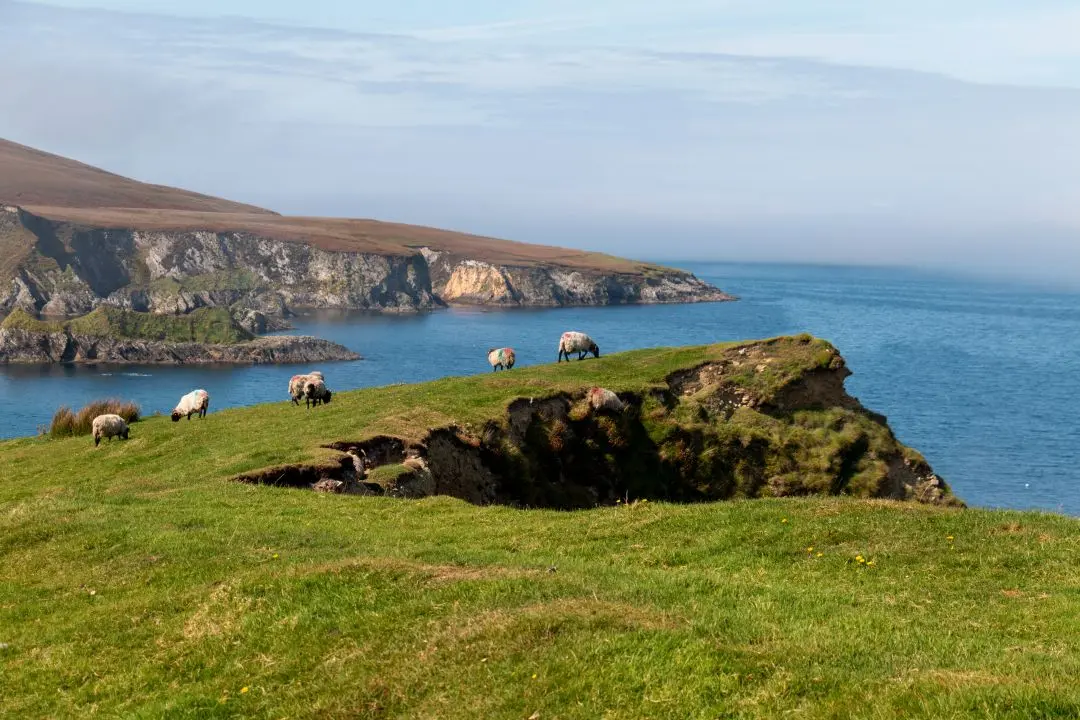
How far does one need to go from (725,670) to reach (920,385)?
126 meters

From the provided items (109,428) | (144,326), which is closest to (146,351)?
(144,326)

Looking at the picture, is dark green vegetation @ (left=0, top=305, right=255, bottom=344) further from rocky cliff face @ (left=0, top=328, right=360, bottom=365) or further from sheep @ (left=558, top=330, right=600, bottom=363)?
sheep @ (left=558, top=330, right=600, bottom=363)

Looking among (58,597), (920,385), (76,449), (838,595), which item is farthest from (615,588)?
(920,385)

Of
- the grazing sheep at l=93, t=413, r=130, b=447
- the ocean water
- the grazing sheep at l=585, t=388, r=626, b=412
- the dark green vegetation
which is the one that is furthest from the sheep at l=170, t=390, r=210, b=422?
the dark green vegetation

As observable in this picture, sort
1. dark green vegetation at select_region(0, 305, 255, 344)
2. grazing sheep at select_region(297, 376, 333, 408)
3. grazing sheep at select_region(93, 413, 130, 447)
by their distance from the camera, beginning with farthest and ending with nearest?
dark green vegetation at select_region(0, 305, 255, 344)
grazing sheep at select_region(297, 376, 333, 408)
grazing sheep at select_region(93, 413, 130, 447)

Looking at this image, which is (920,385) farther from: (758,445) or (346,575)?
(346,575)

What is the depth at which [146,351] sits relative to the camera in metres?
160

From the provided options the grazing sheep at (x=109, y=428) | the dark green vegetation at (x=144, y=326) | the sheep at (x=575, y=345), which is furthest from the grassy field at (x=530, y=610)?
the dark green vegetation at (x=144, y=326)

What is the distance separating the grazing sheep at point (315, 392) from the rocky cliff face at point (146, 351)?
395ft

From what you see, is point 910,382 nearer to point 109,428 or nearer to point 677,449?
point 677,449

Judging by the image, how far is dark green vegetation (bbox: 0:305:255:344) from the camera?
16162 cm

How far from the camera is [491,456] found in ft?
118

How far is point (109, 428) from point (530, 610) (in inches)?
1151

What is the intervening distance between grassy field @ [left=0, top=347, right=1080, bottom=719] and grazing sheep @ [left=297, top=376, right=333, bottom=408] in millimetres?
16326
